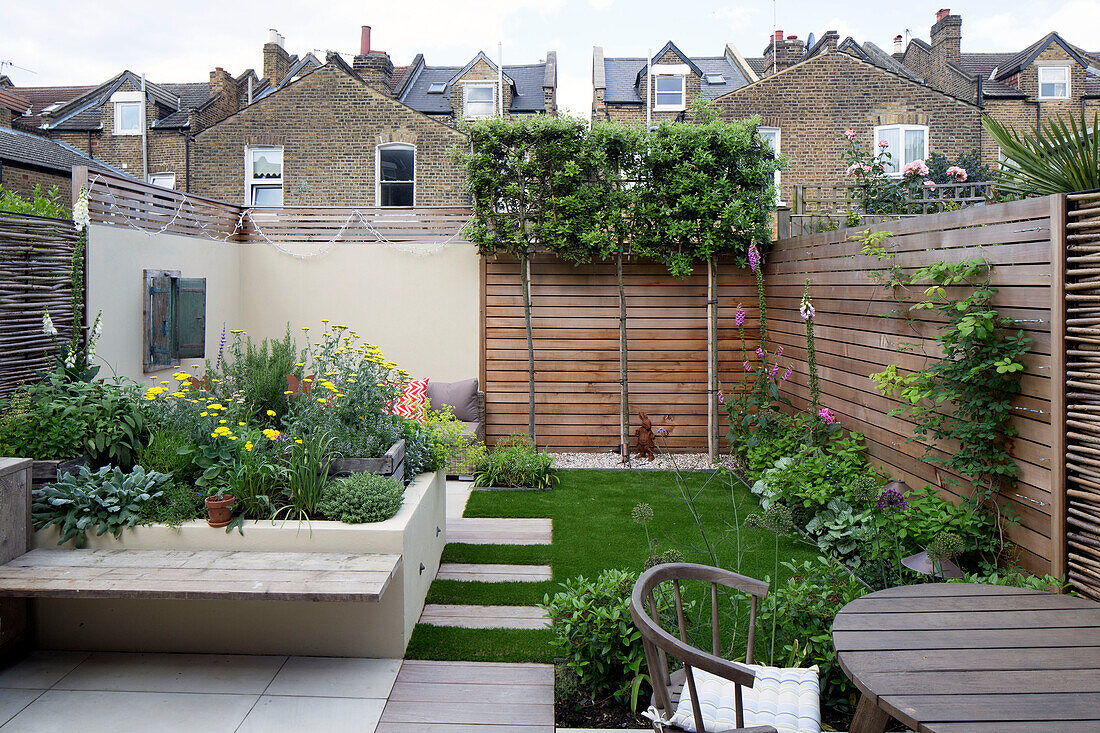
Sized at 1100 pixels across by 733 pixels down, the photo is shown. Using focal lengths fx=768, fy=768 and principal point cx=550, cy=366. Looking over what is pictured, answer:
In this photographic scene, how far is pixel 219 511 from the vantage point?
3502 mm

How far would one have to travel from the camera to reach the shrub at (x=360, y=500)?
11.7 ft

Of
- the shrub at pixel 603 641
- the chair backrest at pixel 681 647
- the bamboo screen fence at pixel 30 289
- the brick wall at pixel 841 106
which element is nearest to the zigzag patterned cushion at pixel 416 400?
the bamboo screen fence at pixel 30 289

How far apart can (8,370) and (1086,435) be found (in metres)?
5.58

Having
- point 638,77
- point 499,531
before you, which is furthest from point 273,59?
point 499,531

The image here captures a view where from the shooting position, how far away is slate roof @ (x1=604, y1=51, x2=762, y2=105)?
55.7 feet

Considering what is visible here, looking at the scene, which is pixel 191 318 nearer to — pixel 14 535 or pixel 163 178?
pixel 14 535

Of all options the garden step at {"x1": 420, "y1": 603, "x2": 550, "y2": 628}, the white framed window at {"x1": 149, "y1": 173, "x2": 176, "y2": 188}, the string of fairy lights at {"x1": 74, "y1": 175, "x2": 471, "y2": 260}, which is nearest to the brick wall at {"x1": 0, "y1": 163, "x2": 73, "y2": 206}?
the white framed window at {"x1": 149, "y1": 173, "x2": 176, "y2": 188}

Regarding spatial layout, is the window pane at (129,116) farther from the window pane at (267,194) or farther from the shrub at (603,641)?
the shrub at (603,641)

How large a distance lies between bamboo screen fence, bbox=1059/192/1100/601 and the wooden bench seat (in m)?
2.92

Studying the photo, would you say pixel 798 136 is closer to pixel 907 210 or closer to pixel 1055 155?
pixel 907 210

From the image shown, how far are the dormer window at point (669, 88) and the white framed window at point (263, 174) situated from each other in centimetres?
806

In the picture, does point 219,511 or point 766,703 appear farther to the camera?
point 219,511

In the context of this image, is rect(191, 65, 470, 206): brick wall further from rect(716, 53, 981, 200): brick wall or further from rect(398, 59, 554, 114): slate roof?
rect(716, 53, 981, 200): brick wall

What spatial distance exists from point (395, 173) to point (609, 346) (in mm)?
8971
